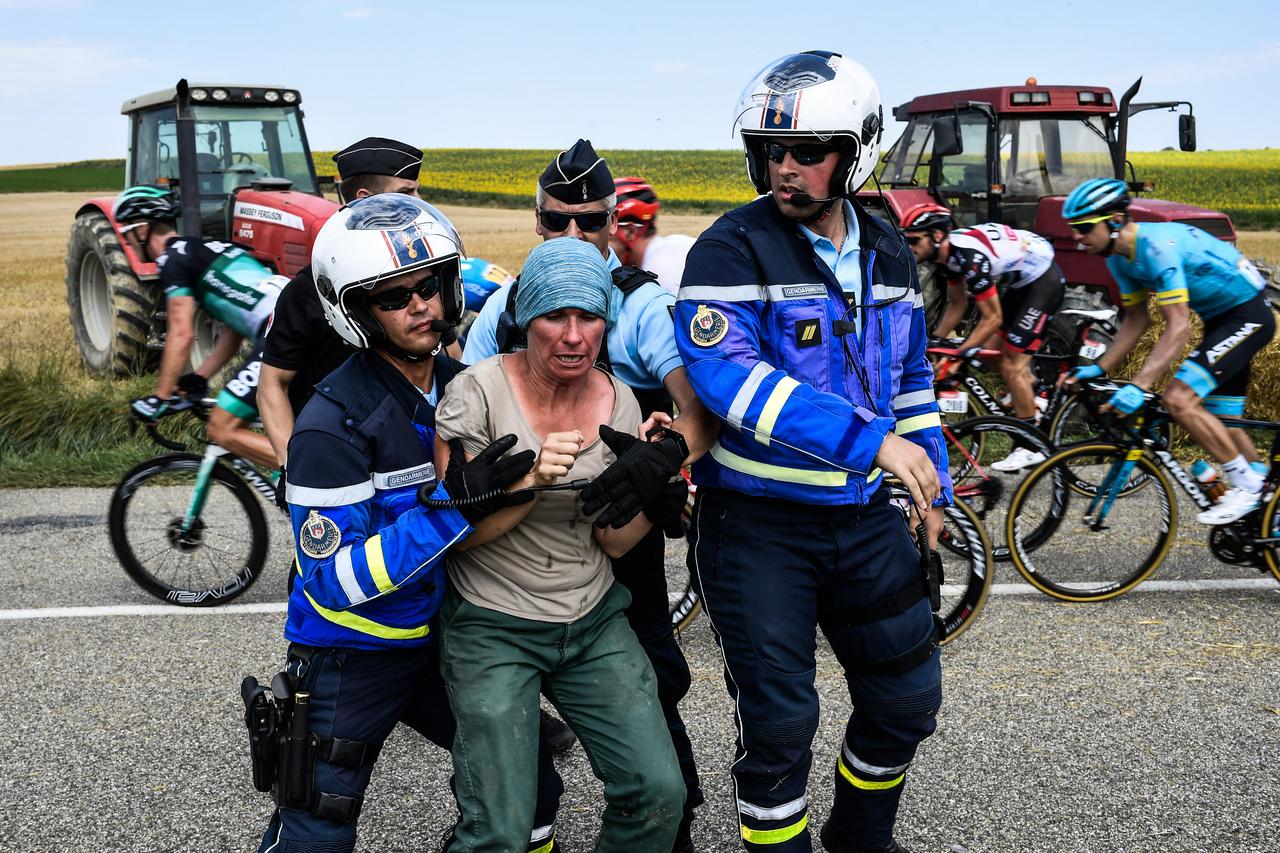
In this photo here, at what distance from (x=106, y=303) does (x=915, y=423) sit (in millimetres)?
13763

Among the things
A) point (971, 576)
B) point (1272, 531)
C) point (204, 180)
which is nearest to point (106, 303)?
point (204, 180)

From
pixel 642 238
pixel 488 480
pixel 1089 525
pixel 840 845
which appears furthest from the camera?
pixel 1089 525

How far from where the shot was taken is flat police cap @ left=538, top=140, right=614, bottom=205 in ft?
12.8

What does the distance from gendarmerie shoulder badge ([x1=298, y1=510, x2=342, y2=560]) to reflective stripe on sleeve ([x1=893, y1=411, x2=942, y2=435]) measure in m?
1.61

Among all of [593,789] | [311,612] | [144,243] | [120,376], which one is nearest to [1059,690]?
[593,789]

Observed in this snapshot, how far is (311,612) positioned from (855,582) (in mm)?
1390

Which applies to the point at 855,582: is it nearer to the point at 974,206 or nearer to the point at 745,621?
the point at 745,621

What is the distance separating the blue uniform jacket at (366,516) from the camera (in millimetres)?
2725

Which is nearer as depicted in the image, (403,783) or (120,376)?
(403,783)

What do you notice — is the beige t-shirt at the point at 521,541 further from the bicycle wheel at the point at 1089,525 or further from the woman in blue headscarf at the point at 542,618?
the bicycle wheel at the point at 1089,525

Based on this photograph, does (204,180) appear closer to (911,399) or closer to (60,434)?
(60,434)

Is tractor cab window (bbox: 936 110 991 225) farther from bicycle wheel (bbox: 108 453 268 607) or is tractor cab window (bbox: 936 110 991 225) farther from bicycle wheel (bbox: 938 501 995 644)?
bicycle wheel (bbox: 108 453 268 607)

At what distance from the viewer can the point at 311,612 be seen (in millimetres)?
2914

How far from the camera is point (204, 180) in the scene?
13125 mm
